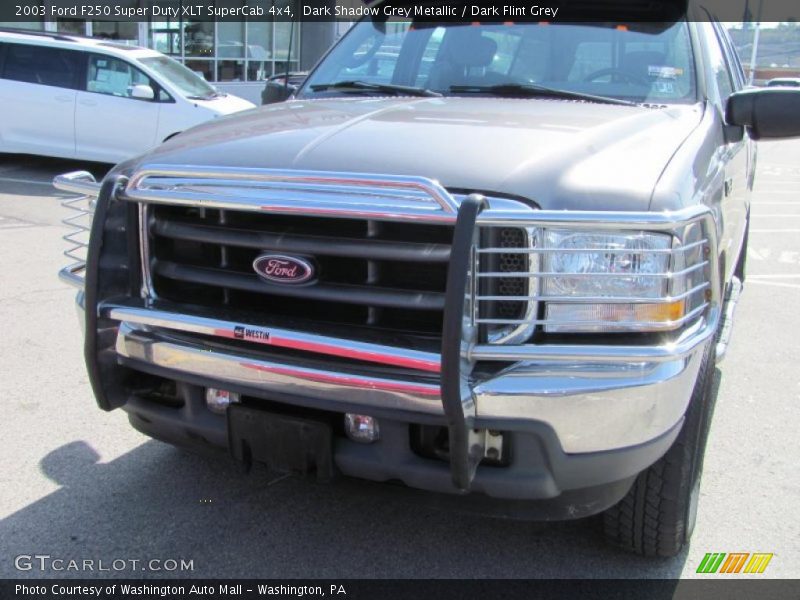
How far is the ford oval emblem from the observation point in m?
2.47

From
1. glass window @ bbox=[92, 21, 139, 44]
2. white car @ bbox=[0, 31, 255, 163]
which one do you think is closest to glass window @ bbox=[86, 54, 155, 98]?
white car @ bbox=[0, 31, 255, 163]

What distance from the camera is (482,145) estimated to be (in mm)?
2520

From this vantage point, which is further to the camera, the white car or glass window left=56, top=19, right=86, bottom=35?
glass window left=56, top=19, right=86, bottom=35

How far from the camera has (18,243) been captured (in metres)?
7.53

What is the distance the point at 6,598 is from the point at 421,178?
1.89 metres

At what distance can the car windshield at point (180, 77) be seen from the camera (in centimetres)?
1121

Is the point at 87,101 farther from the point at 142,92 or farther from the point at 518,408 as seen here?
the point at 518,408

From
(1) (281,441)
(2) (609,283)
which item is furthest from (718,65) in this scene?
(1) (281,441)

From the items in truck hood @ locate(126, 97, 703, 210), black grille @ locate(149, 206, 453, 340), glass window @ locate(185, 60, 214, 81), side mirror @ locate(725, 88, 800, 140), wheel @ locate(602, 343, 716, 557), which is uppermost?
glass window @ locate(185, 60, 214, 81)

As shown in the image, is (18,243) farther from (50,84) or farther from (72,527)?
(72,527)

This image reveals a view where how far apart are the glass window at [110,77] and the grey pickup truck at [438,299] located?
8.64 metres

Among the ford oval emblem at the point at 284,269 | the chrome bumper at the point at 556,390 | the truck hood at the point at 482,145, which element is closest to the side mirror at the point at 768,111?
the truck hood at the point at 482,145

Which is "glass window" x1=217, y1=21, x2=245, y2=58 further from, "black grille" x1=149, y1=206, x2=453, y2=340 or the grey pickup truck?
"black grille" x1=149, y1=206, x2=453, y2=340

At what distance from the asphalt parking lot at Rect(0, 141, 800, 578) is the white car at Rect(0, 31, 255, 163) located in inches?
276
